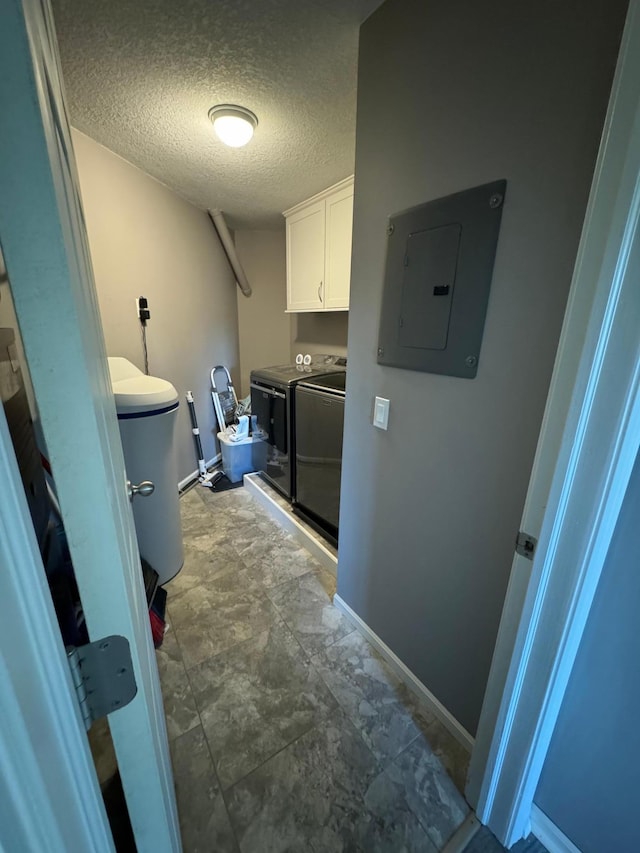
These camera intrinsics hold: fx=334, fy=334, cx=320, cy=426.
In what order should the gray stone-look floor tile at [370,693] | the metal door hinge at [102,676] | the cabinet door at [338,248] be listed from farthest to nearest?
the cabinet door at [338,248]
the gray stone-look floor tile at [370,693]
the metal door hinge at [102,676]

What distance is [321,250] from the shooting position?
2.50 metres

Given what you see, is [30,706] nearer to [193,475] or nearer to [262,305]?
[193,475]

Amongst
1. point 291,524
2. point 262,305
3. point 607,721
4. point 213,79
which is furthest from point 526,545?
point 262,305

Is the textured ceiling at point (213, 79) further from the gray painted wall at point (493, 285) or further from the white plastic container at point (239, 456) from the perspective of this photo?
the white plastic container at point (239, 456)

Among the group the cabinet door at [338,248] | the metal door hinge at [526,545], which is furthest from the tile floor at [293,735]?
the cabinet door at [338,248]

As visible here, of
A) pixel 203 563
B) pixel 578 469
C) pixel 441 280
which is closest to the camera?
pixel 578 469

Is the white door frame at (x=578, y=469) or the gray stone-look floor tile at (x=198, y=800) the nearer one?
the white door frame at (x=578, y=469)

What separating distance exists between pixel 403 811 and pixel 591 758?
587 millimetres

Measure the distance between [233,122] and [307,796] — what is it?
107 inches

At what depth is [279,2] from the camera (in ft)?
3.51

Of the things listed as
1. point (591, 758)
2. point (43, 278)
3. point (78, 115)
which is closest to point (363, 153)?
point (43, 278)

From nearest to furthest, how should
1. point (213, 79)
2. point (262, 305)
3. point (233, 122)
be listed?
point (213, 79) < point (233, 122) < point (262, 305)

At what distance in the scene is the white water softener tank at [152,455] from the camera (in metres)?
1.58

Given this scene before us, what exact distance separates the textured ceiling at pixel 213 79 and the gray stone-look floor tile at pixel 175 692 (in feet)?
7.93
